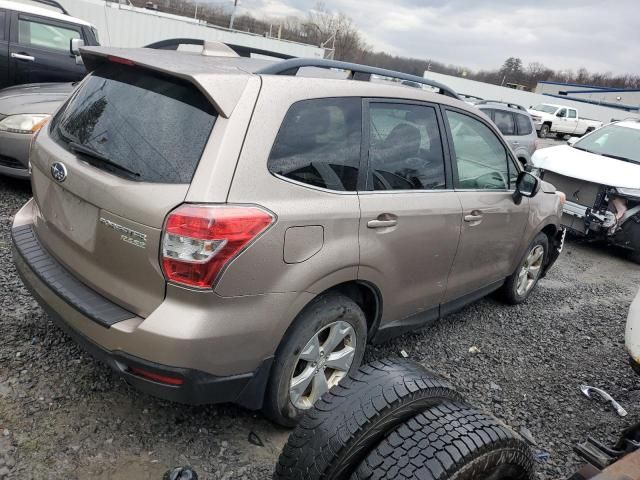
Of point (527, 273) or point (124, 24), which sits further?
point (124, 24)

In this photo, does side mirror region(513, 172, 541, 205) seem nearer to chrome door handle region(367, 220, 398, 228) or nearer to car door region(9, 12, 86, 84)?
chrome door handle region(367, 220, 398, 228)

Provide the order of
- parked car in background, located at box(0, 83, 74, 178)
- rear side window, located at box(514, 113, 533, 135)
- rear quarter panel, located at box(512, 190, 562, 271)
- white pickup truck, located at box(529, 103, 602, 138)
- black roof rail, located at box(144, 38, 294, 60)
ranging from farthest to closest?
white pickup truck, located at box(529, 103, 602, 138) < rear side window, located at box(514, 113, 533, 135) < parked car in background, located at box(0, 83, 74, 178) < rear quarter panel, located at box(512, 190, 562, 271) < black roof rail, located at box(144, 38, 294, 60)

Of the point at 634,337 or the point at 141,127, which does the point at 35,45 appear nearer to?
the point at 141,127

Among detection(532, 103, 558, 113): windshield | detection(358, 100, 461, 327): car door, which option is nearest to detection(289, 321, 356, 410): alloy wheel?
detection(358, 100, 461, 327): car door

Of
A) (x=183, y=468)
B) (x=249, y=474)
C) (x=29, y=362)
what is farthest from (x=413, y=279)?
(x=29, y=362)

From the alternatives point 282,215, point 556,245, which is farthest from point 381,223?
point 556,245

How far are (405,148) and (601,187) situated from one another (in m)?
4.76

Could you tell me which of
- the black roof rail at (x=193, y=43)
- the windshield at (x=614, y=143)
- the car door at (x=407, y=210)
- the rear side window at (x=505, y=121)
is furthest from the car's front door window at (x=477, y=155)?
the rear side window at (x=505, y=121)

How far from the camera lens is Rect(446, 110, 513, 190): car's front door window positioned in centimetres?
335

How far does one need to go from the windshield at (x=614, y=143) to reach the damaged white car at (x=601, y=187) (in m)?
0.01

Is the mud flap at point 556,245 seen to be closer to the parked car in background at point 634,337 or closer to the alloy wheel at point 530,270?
the alloy wheel at point 530,270

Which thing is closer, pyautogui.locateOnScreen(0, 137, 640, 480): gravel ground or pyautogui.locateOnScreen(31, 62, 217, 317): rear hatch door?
pyautogui.locateOnScreen(31, 62, 217, 317): rear hatch door

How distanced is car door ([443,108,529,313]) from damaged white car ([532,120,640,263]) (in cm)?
314

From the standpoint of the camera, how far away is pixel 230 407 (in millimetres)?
2773
